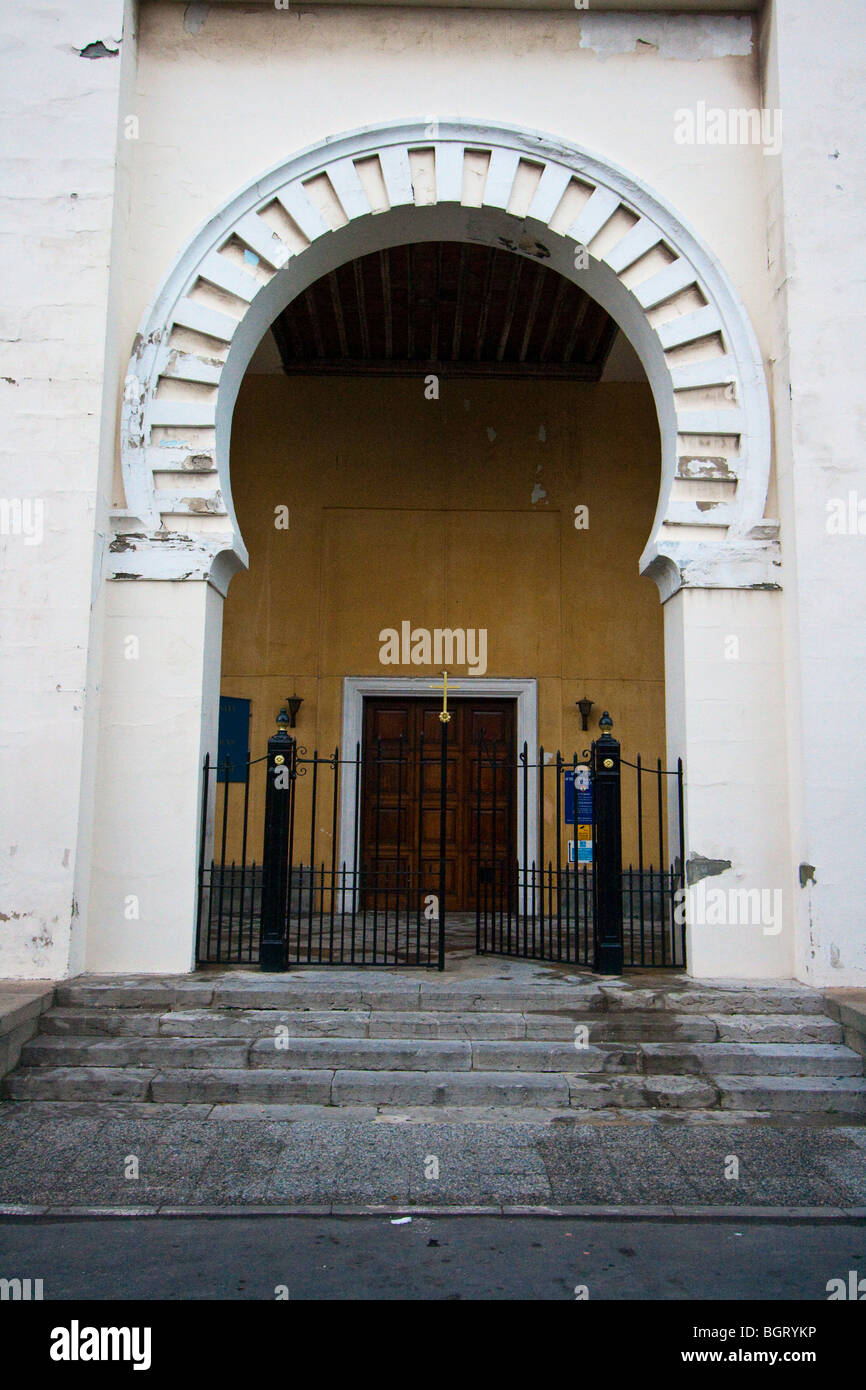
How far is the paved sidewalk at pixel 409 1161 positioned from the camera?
4391mm

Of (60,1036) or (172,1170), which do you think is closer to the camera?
(172,1170)

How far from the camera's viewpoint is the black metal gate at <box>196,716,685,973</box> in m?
6.77

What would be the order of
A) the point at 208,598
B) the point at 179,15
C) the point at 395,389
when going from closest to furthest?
the point at 208,598
the point at 179,15
the point at 395,389

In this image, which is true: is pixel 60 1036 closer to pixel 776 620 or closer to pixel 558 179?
pixel 776 620

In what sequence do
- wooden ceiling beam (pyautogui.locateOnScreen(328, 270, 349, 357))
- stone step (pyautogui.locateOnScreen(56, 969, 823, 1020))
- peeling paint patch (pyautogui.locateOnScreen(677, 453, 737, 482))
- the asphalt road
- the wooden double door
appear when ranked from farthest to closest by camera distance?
the wooden double door < wooden ceiling beam (pyautogui.locateOnScreen(328, 270, 349, 357)) < peeling paint patch (pyautogui.locateOnScreen(677, 453, 737, 482)) < stone step (pyautogui.locateOnScreen(56, 969, 823, 1020)) < the asphalt road

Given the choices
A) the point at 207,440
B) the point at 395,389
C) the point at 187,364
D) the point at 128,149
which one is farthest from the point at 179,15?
the point at 395,389

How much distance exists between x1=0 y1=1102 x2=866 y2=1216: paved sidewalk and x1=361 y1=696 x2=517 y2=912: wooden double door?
17.3 feet

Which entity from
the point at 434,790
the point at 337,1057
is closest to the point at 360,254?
the point at 434,790

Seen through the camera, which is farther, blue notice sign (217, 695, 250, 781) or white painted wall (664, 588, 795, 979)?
blue notice sign (217, 695, 250, 781)

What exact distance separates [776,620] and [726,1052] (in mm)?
2941

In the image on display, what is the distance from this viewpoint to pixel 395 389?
11.1 metres

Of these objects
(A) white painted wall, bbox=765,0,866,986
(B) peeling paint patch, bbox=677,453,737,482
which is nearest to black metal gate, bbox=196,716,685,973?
(A) white painted wall, bbox=765,0,866,986

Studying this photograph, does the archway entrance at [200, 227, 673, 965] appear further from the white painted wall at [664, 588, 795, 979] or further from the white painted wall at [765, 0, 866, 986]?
the white painted wall at [664, 588, 795, 979]

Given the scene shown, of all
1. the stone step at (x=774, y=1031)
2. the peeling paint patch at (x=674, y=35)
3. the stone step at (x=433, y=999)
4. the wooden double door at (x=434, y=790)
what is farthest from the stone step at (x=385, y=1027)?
the peeling paint patch at (x=674, y=35)
